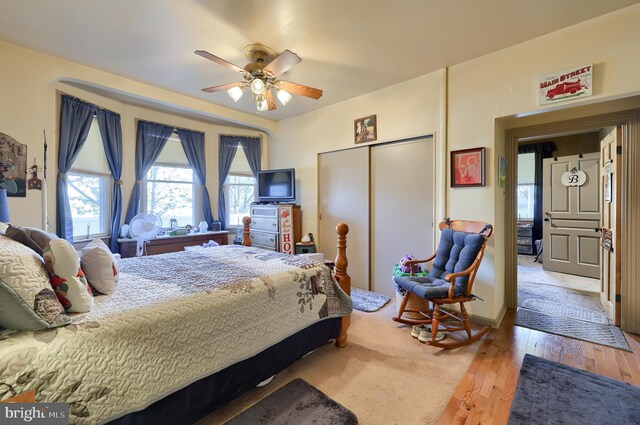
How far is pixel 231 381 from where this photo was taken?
1498mm

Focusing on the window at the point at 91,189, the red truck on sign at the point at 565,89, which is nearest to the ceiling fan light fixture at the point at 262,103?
the window at the point at 91,189

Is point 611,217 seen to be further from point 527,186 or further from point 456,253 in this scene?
point 527,186

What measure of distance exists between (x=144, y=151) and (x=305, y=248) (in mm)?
2876

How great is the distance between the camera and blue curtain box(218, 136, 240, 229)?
4832 mm

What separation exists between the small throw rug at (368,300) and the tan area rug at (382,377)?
542 millimetres

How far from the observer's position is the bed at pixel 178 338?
3.22 ft

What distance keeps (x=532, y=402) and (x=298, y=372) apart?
148cm

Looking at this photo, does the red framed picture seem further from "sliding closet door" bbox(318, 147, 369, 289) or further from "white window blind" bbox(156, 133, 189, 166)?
"white window blind" bbox(156, 133, 189, 166)

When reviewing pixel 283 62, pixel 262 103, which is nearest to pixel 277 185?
pixel 262 103

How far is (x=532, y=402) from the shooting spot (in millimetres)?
1628

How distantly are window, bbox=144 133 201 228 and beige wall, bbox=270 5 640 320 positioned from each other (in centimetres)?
302

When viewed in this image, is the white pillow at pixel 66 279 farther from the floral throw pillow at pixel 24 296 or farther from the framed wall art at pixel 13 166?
the framed wall art at pixel 13 166

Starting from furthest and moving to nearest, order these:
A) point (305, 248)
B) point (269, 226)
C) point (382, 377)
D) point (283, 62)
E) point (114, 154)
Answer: point (269, 226)
point (305, 248)
point (114, 154)
point (283, 62)
point (382, 377)

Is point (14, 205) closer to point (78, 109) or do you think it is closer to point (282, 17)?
point (78, 109)
